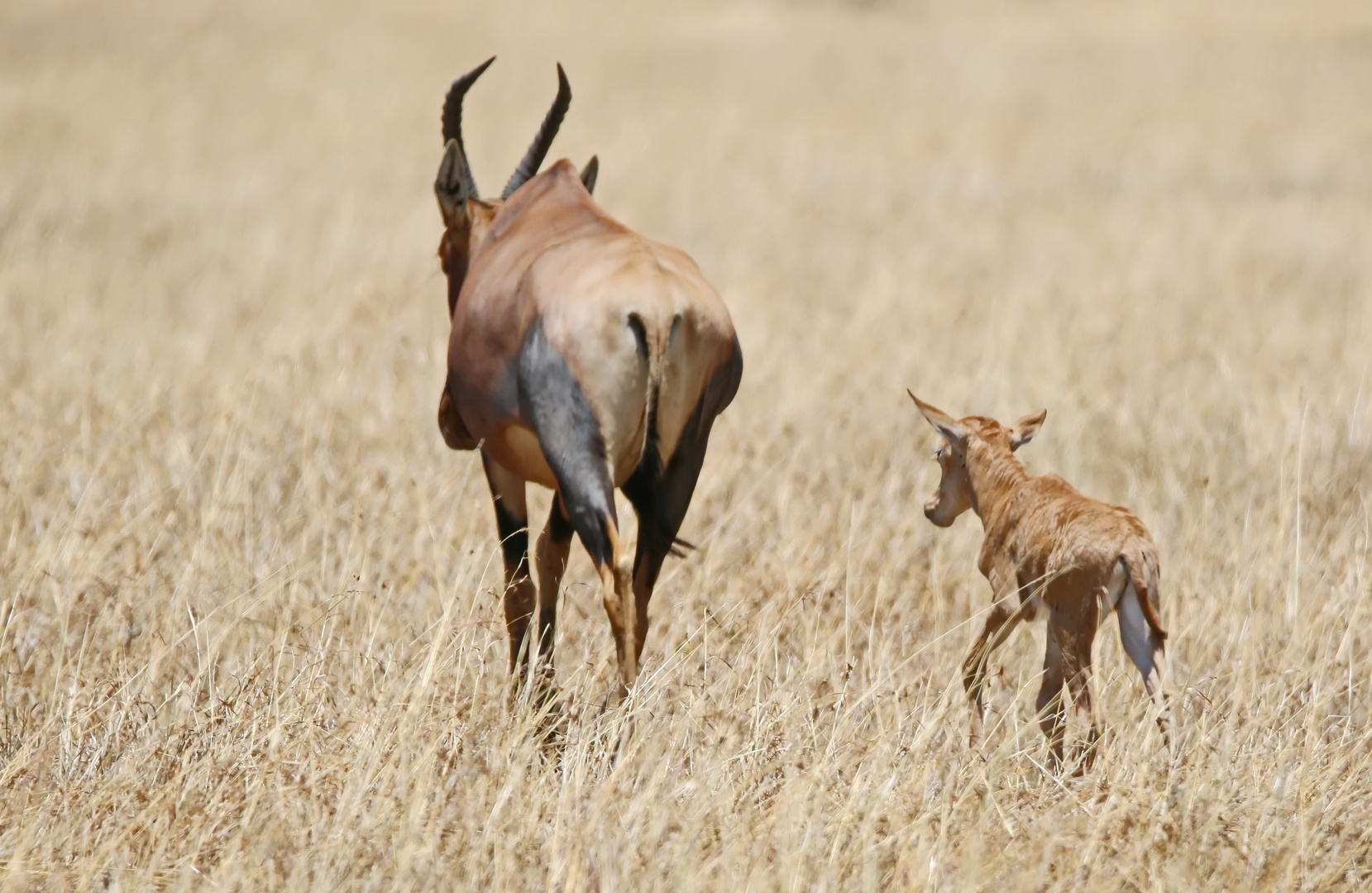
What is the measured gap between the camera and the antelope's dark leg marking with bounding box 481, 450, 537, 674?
166 inches

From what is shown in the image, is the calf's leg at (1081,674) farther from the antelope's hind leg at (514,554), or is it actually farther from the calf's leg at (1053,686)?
the antelope's hind leg at (514,554)

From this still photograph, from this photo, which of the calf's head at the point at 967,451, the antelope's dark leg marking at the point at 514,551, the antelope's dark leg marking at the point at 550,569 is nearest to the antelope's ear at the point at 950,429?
the calf's head at the point at 967,451

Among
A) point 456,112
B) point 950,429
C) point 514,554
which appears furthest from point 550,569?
point 456,112

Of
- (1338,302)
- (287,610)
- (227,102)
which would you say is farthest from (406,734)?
(227,102)

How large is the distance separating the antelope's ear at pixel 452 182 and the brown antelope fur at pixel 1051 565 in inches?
63.4

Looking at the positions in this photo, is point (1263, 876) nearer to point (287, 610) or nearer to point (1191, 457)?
point (287, 610)

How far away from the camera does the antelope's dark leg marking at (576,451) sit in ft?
11.4

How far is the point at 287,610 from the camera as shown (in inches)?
179

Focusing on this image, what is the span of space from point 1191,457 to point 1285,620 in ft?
6.66

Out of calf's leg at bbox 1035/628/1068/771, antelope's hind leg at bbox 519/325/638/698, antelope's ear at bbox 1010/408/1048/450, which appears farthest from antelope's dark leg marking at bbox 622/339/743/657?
calf's leg at bbox 1035/628/1068/771

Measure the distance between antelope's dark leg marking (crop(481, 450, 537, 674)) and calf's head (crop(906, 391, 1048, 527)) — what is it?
123cm

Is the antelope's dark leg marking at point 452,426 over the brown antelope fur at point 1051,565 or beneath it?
over

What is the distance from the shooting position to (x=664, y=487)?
3.72 meters

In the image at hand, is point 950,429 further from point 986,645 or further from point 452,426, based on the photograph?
point 452,426
